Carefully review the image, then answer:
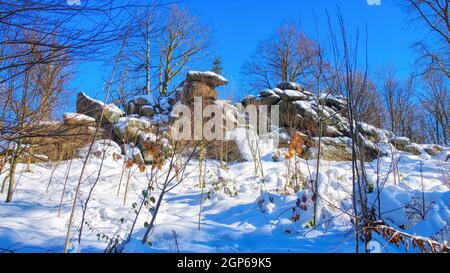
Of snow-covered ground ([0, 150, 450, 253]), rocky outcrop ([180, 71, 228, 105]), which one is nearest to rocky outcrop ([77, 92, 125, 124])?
snow-covered ground ([0, 150, 450, 253])

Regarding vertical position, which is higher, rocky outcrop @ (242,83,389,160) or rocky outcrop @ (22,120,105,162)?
rocky outcrop @ (242,83,389,160)

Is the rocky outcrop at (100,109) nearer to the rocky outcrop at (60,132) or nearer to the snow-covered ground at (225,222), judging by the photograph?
the rocky outcrop at (60,132)

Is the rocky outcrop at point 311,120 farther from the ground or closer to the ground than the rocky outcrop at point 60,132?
farther from the ground

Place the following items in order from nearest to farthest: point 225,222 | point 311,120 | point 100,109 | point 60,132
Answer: point 60,132, point 100,109, point 225,222, point 311,120

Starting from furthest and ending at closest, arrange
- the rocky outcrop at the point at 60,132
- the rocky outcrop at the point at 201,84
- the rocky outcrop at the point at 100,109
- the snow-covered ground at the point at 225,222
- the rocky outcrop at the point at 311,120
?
1. the rocky outcrop at the point at 201,84
2. the rocky outcrop at the point at 311,120
3. the snow-covered ground at the point at 225,222
4. the rocky outcrop at the point at 100,109
5. the rocky outcrop at the point at 60,132

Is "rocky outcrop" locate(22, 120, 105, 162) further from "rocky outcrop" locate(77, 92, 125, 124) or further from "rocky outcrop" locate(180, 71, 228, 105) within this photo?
"rocky outcrop" locate(180, 71, 228, 105)

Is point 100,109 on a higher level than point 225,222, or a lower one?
higher

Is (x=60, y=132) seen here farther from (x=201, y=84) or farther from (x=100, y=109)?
(x=201, y=84)

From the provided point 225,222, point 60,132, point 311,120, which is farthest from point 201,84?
point 60,132

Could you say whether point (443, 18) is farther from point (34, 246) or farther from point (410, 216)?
point (34, 246)

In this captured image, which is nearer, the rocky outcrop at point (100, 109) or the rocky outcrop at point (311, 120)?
the rocky outcrop at point (100, 109)

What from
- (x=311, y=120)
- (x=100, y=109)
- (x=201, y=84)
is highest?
(x=201, y=84)

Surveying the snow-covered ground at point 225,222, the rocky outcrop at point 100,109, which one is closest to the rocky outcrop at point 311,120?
the snow-covered ground at point 225,222
